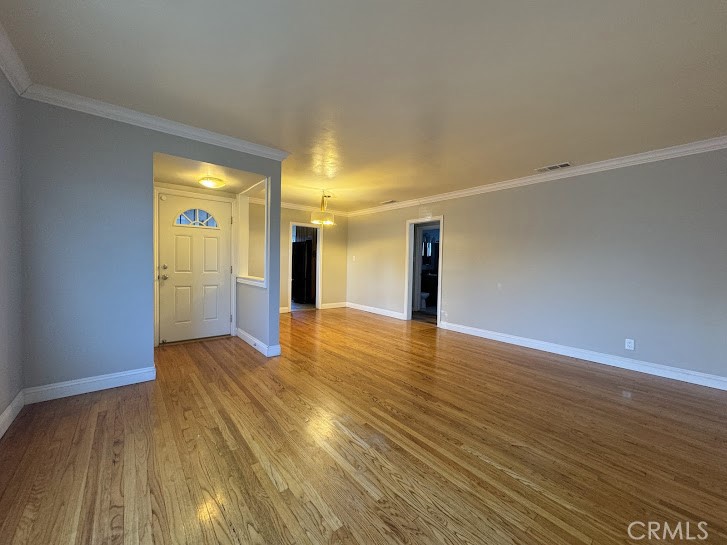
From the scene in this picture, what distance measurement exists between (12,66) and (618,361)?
624 cm

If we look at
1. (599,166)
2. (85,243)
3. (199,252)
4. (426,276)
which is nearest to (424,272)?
(426,276)

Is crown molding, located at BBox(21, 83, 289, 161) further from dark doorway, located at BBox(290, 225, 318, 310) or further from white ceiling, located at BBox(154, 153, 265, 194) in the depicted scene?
dark doorway, located at BBox(290, 225, 318, 310)

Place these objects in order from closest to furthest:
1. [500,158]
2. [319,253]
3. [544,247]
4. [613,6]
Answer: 1. [613,6]
2. [500,158]
3. [544,247]
4. [319,253]

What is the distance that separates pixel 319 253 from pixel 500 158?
15.7ft

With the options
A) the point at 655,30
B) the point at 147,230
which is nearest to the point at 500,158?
the point at 655,30

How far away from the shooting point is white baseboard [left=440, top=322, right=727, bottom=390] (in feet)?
10.3

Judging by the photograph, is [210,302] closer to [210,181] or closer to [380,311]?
[210,181]

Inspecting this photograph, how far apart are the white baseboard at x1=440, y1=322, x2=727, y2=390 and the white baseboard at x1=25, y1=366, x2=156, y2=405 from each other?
15.3 feet

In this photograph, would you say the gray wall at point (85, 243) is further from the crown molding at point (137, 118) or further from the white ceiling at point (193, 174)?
the white ceiling at point (193, 174)

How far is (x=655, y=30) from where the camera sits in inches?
64.3

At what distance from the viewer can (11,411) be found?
214 cm

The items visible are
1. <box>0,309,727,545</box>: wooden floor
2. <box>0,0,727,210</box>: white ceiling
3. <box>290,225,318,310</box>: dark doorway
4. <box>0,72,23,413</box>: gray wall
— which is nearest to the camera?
<box>0,309,727,545</box>: wooden floor

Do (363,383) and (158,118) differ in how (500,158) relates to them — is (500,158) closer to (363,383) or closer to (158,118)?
(363,383)

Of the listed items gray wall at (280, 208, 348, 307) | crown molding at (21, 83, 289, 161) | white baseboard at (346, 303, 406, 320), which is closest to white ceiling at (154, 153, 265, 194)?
crown molding at (21, 83, 289, 161)
